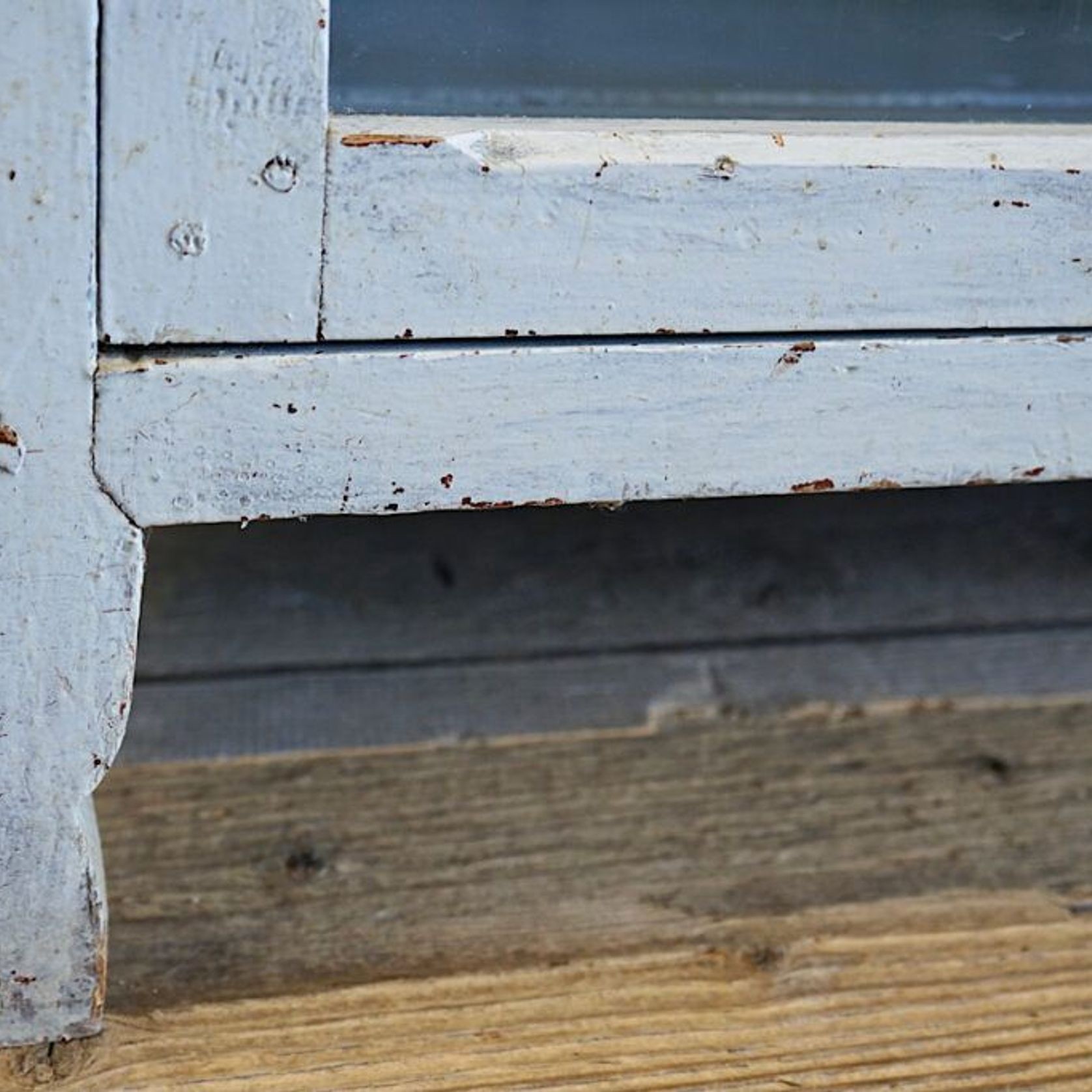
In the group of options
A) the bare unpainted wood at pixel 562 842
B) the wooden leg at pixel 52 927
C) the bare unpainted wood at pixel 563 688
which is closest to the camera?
the wooden leg at pixel 52 927

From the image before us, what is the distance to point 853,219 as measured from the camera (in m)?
0.70

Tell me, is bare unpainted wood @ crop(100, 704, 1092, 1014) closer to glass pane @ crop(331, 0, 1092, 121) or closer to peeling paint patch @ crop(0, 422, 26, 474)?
peeling paint patch @ crop(0, 422, 26, 474)

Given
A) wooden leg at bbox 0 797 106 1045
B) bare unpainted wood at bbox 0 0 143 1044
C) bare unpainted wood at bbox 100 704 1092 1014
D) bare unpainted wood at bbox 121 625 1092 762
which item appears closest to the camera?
bare unpainted wood at bbox 0 0 143 1044

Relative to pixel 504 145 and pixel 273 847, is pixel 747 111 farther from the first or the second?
pixel 273 847

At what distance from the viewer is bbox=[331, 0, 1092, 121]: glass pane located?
2.20 ft

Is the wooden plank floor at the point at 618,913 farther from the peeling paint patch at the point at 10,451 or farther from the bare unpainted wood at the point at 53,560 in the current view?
the peeling paint patch at the point at 10,451

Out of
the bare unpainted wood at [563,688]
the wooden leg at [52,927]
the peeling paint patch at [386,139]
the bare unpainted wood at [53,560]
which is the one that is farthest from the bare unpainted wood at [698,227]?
the bare unpainted wood at [563,688]

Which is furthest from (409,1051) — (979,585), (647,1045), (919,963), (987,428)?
(979,585)

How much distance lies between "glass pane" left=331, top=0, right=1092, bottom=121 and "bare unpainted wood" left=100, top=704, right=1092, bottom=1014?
428 millimetres

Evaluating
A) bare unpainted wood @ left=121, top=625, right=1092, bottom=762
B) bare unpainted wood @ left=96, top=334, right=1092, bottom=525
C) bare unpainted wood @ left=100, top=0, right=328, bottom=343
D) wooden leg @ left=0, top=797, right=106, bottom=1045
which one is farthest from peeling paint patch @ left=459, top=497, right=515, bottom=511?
bare unpainted wood @ left=121, top=625, right=1092, bottom=762

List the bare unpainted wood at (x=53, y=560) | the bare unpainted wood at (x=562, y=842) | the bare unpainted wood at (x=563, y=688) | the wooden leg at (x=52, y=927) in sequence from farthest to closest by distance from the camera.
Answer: the bare unpainted wood at (x=563, y=688) < the bare unpainted wood at (x=562, y=842) < the wooden leg at (x=52, y=927) < the bare unpainted wood at (x=53, y=560)

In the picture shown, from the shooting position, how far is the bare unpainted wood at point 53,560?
0.60 meters

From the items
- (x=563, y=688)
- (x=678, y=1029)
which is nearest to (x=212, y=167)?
(x=678, y=1029)

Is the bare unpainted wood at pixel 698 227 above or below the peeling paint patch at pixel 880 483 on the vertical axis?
above
